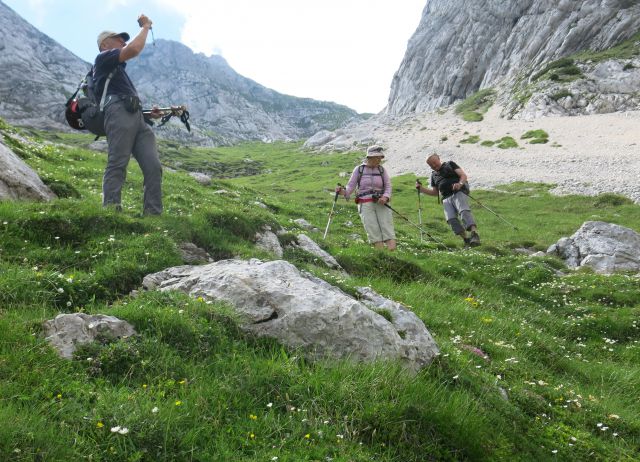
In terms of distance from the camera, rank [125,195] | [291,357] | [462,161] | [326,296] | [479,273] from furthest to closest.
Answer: [462,161] → [125,195] → [479,273] → [326,296] → [291,357]

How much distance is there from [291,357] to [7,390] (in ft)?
9.22

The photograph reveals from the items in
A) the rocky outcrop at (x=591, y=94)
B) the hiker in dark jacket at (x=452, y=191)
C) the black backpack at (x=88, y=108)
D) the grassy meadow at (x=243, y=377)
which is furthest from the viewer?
the rocky outcrop at (x=591, y=94)

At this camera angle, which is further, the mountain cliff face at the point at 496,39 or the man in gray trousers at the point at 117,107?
the mountain cliff face at the point at 496,39

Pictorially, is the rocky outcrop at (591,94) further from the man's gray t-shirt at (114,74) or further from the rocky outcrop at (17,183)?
the rocky outcrop at (17,183)

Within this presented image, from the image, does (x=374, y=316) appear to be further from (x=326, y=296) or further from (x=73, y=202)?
(x=73, y=202)

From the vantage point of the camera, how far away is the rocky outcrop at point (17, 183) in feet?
31.1

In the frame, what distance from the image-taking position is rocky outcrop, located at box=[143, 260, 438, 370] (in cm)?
564

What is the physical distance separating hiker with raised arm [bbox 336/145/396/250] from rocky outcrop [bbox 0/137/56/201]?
8.60 meters

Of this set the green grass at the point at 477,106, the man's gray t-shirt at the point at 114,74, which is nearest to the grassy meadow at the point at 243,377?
the man's gray t-shirt at the point at 114,74

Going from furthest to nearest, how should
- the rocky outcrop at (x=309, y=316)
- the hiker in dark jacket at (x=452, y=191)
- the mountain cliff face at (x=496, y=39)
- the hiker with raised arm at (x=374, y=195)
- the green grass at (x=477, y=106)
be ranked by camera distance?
the mountain cliff face at (x=496, y=39)
the green grass at (x=477, y=106)
the hiker in dark jacket at (x=452, y=191)
the hiker with raised arm at (x=374, y=195)
the rocky outcrop at (x=309, y=316)

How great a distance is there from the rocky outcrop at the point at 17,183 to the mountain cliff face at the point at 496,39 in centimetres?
9225

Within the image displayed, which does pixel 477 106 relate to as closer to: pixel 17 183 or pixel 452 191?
pixel 452 191

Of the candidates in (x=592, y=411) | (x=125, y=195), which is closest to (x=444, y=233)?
(x=125, y=195)

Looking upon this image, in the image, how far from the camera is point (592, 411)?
5883 mm
